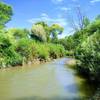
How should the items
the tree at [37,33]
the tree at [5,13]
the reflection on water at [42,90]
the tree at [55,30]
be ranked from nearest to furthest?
the reflection on water at [42,90]
the tree at [5,13]
the tree at [37,33]
the tree at [55,30]

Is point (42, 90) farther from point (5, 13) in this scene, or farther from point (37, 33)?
point (37, 33)

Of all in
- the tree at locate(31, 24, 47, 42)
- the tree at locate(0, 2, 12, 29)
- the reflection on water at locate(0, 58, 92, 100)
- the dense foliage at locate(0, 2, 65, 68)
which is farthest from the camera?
the tree at locate(31, 24, 47, 42)

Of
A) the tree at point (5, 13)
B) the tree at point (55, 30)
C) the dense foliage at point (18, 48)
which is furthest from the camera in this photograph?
the tree at point (55, 30)

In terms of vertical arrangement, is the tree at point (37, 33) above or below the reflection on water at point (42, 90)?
above

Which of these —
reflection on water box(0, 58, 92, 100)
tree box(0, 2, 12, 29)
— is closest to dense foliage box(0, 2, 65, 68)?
tree box(0, 2, 12, 29)

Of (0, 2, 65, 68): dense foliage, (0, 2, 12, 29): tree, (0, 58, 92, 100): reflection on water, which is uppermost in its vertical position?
(0, 2, 12, 29): tree

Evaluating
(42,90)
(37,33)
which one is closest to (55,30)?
(37,33)

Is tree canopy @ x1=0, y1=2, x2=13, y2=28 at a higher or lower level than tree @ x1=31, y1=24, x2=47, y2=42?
higher

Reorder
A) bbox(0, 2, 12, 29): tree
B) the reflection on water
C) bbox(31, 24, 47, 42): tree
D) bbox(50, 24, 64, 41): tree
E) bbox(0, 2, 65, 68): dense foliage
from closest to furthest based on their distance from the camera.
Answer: the reflection on water
bbox(0, 2, 65, 68): dense foliage
bbox(0, 2, 12, 29): tree
bbox(31, 24, 47, 42): tree
bbox(50, 24, 64, 41): tree

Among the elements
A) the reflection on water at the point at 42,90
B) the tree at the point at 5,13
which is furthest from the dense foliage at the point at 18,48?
the reflection on water at the point at 42,90

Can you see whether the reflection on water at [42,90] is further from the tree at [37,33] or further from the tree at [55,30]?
the tree at [55,30]

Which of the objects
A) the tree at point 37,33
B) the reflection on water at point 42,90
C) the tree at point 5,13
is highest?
the tree at point 5,13

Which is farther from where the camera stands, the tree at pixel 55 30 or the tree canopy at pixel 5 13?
the tree at pixel 55 30

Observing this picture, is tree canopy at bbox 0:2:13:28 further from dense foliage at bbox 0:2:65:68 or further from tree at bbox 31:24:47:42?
tree at bbox 31:24:47:42
